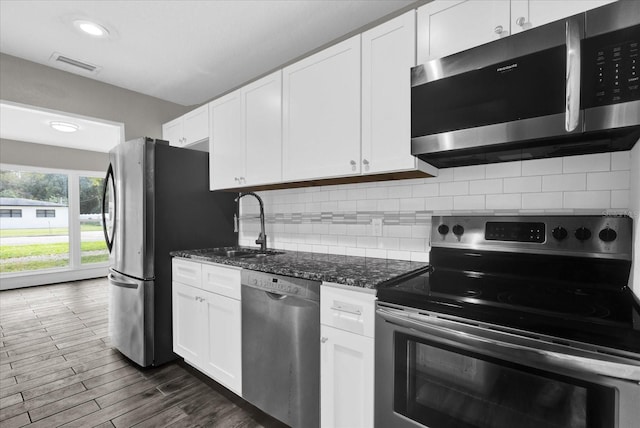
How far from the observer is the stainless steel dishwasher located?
59.9 inches

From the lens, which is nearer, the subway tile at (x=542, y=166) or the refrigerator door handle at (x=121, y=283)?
the subway tile at (x=542, y=166)

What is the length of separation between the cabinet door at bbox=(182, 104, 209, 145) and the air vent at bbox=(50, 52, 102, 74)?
1004mm

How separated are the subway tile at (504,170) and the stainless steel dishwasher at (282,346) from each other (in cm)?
109

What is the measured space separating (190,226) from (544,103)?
2493 mm

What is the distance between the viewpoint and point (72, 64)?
9.54ft

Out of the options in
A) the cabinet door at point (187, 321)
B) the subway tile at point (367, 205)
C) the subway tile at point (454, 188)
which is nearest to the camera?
the subway tile at point (454, 188)

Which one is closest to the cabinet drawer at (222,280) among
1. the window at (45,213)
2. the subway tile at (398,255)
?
the subway tile at (398,255)

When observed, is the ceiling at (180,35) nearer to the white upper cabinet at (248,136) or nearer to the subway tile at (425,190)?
the white upper cabinet at (248,136)

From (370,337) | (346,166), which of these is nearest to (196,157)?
(346,166)

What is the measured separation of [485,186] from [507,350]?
3.13ft

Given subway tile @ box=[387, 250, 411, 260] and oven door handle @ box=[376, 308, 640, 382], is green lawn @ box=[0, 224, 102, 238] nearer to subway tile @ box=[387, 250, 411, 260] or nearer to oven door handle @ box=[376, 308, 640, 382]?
subway tile @ box=[387, 250, 411, 260]

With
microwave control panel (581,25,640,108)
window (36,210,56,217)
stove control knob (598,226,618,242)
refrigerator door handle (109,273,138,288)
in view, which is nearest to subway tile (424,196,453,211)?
stove control knob (598,226,618,242)

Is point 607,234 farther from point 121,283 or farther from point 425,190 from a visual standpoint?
point 121,283

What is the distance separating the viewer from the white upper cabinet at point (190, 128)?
9.11 feet
